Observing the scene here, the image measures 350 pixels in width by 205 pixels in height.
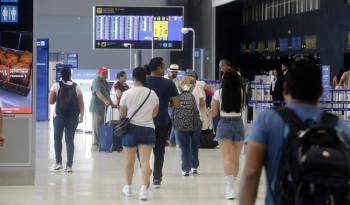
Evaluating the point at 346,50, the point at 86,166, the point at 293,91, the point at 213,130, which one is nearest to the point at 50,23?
the point at 346,50

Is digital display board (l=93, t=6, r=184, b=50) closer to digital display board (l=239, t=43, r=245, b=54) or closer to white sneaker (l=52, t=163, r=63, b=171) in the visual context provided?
white sneaker (l=52, t=163, r=63, b=171)

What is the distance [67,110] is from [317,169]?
8.68 meters

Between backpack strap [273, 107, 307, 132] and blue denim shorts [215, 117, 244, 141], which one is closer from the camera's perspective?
backpack strap [273, 107, 307, 132]

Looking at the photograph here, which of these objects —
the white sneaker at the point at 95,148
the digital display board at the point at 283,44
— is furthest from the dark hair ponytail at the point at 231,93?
the digital display board at the point at 283,44

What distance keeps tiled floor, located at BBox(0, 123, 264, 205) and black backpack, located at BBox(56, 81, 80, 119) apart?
34.2 inches

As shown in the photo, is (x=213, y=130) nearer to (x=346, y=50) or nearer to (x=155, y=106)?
(x=155, y=106)

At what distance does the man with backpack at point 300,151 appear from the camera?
10.9 feet

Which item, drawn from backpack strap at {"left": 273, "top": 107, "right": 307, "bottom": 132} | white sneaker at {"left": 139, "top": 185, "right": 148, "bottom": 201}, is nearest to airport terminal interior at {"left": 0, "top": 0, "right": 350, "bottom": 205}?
white sneaker at {"left": 139, "top": 185, "right": 148, "bottom": 201}

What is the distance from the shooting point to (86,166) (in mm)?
12969

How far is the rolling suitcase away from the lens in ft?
49.6

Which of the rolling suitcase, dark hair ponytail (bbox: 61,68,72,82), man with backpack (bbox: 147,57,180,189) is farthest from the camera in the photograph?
the rolling suitcase

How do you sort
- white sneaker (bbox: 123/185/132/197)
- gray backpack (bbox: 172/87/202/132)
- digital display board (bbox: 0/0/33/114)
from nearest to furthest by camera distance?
white sneaker (bbox: 123/185/132/197) → digital display board (bbox: 0/0/33/114) → gray backpack (bbox: 172/87/202/132)

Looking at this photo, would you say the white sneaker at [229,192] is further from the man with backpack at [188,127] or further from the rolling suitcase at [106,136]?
the rolling suitcase at [106,136]

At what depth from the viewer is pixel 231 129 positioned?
928cm
